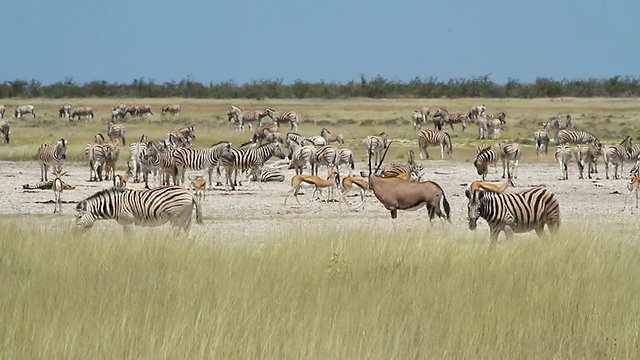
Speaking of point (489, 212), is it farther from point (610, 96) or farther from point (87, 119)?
point (610, 96)

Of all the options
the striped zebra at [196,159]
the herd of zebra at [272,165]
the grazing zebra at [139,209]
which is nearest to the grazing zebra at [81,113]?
the herd of zebra at [272,165]

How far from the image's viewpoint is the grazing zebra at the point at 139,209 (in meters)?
13.5

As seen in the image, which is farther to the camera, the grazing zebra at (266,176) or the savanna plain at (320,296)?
the grazing zebra at (266,176)

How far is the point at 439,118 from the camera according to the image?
4850cm

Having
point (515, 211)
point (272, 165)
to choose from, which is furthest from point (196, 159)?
point (515, 211)

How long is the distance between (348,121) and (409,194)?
3702 cm

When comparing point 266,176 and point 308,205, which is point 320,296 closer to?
point 308,205

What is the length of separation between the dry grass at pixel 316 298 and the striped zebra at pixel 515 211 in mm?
1997

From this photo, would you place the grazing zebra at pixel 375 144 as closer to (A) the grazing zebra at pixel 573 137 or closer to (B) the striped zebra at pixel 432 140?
(B) the striped zebra at pixel 432 140

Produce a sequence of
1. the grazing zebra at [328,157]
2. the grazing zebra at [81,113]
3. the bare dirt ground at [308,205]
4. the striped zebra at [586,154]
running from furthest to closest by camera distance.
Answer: the grazing zebra at [81,113]
the striped zebra at [586,154]
the grazing zebra at [328,157]
the bare dirt ground at [308,205]

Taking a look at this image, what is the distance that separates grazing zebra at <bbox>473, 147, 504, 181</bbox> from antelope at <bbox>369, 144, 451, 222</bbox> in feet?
37.1

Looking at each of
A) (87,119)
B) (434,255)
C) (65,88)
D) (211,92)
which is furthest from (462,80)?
(434,255)

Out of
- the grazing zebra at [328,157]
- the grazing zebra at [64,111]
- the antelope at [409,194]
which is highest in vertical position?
the antelope at [409,194]

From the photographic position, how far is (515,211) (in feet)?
42.5
